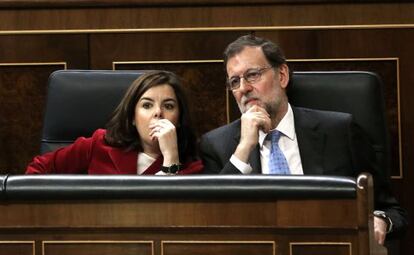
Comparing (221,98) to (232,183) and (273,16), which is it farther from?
(232,183)

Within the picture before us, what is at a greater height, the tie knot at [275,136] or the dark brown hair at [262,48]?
the dark brown hair at [262,48]

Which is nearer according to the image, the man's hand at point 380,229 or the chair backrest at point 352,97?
the man's hand at point 380,229

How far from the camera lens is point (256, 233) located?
4.47ft

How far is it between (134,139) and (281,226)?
0.89 m

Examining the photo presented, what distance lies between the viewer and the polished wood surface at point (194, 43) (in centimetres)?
252

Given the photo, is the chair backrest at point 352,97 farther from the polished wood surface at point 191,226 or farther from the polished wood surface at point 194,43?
the polished wood surface at point 191,226

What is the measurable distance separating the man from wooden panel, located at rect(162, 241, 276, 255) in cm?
68

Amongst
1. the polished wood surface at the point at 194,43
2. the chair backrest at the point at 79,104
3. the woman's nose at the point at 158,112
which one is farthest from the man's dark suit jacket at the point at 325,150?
the polished wood surface at the point at 194,43

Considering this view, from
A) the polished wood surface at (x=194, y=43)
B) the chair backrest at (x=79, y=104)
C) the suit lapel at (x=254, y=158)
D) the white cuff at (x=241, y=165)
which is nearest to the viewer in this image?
the white cuff at (x=241, y=165)

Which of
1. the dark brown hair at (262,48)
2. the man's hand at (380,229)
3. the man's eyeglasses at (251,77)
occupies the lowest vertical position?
the man's hand at (380,229)

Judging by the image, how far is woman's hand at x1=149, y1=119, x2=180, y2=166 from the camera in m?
2.11

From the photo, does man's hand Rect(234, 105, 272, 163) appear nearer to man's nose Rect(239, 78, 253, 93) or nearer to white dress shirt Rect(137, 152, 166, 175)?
man's nose Rect(239, 78, 253, 93)

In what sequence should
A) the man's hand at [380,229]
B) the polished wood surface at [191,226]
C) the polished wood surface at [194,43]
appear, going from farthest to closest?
the polished wood surface at [194,43] < the man's hand at [380,229] < the polished wood surface at [191,226]

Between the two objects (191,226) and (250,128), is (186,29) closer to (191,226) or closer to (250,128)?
(250,128)
